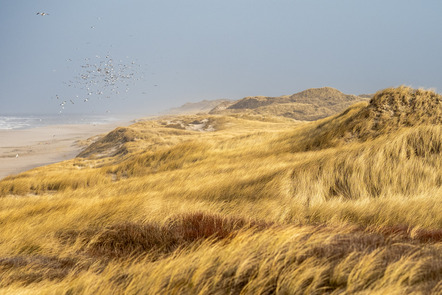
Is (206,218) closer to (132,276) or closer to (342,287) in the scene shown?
(132,276)

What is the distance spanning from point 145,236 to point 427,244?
123 inches

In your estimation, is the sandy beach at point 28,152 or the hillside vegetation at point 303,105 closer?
the sandy beach at point 28,152

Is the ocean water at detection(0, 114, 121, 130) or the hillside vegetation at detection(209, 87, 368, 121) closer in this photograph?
the ocean water at detection(0, 114, 121, 130)

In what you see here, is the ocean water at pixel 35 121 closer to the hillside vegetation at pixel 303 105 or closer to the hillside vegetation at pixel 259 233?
the hillside vegetation at pixel 303 105

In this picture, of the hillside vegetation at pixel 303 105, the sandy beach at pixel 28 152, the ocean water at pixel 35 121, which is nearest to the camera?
the sandy beach at pixel 28 152

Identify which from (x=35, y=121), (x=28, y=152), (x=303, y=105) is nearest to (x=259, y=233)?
(x=28, y=152)

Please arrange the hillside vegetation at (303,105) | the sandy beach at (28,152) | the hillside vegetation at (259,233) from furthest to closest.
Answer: the hillside vegetation at (303,105)
the sandy beach at (28,152)
the hillside vegetation at (259,233)

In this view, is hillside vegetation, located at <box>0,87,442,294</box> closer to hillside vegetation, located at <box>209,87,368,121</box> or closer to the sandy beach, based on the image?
the sandy beach

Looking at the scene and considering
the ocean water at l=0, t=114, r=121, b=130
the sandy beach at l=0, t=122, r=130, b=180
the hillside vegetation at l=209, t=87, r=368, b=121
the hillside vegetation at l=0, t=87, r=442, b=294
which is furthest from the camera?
the hillside vegetation at l=209, t=87, r=368, b=121

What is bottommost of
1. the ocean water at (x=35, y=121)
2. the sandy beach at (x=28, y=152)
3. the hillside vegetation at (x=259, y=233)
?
the sandy beach at (x=28, y=152)

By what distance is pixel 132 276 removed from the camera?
9.47 feet

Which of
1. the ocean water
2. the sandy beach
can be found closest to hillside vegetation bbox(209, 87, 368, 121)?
the ocean water

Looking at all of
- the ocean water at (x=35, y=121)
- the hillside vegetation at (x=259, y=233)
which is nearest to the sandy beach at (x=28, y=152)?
the hillside vegetation at (x=259, y=233)

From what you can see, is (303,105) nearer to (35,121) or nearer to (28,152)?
(28,152)
